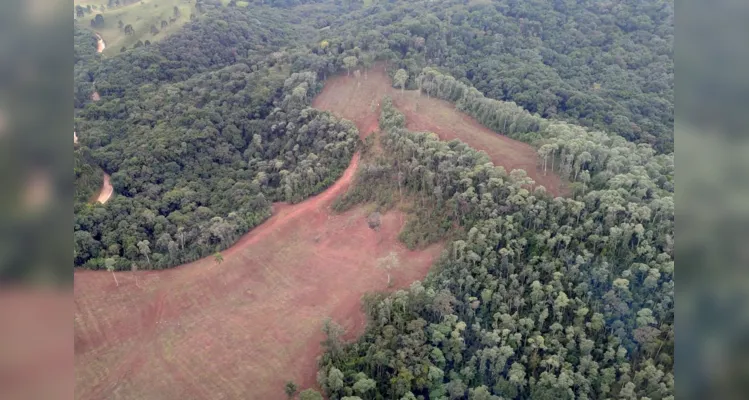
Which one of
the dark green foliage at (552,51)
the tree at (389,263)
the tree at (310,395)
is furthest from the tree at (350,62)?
the tree at (310,395)

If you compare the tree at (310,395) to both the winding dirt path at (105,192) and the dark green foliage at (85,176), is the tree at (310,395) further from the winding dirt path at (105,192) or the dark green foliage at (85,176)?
the dark green foliage at (85,176)

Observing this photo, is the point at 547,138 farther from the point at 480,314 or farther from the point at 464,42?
A: the point at 464,42

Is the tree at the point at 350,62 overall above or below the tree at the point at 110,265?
above
